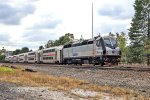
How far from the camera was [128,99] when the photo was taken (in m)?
15.2

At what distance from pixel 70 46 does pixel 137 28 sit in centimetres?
2709

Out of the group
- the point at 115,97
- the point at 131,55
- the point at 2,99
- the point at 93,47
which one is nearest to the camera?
the point at 2,99

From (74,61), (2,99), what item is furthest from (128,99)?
(74,61)

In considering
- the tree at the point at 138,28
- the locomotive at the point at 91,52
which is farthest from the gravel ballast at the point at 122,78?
the tree at the point at 138,28

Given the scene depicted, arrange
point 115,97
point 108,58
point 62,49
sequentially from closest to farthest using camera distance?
point 115,97 < point 108,58 < point 62,49

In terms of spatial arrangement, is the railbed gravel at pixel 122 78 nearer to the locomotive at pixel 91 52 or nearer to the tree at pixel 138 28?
the locomotive at pixel 91 52

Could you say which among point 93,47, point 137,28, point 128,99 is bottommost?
point 128,99

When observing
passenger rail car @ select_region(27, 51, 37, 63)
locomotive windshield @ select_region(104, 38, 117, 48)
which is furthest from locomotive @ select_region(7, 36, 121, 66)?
passenger rail car @ select_region(27, 51, 37, 63)

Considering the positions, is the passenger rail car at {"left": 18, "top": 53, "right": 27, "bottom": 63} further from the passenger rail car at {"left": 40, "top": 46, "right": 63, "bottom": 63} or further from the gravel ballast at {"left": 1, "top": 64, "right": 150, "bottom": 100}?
the gravel ballast at {"left": 1, "top": 64, "right": 150, "bottom": 100}

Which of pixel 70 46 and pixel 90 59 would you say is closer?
pixel 90 59

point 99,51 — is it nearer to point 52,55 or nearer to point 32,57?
point 52,55

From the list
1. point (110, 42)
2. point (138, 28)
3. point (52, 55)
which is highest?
point (138, 28)

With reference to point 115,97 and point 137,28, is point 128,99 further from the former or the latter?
point 137,28

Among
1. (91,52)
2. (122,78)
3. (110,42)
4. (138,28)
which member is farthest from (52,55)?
(122,78)
